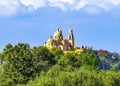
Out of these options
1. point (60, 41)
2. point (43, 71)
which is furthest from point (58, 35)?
point (43, 71)

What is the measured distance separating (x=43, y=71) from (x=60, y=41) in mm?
79936

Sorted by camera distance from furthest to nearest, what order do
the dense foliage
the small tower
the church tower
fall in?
the church tower < the small tower < the dense foliage

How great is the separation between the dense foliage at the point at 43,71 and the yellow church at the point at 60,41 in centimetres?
5830

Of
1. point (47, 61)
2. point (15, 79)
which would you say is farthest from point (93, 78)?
point (47, 61)

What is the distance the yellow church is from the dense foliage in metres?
58.3

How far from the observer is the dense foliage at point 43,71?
234 ft

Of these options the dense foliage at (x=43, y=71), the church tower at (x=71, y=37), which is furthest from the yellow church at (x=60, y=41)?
the dense foliage at (x=43, y=71)

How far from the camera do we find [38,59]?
91938mm

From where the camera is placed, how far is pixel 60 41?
165 metres

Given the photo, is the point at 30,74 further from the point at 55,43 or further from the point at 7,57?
the point at 55,43

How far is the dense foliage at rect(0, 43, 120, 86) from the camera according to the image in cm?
7138

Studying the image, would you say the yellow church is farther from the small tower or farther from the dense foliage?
the dense foliage

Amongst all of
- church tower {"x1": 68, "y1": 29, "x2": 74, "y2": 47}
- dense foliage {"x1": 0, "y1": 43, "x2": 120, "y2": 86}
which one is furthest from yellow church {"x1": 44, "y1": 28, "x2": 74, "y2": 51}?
dense foliage {"x1": 0, "y1": 43, "x2": 120, "y2": 86}

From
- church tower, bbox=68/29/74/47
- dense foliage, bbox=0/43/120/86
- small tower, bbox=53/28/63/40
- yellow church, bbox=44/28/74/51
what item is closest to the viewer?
dense foliage, bbox=0/43/120/86
